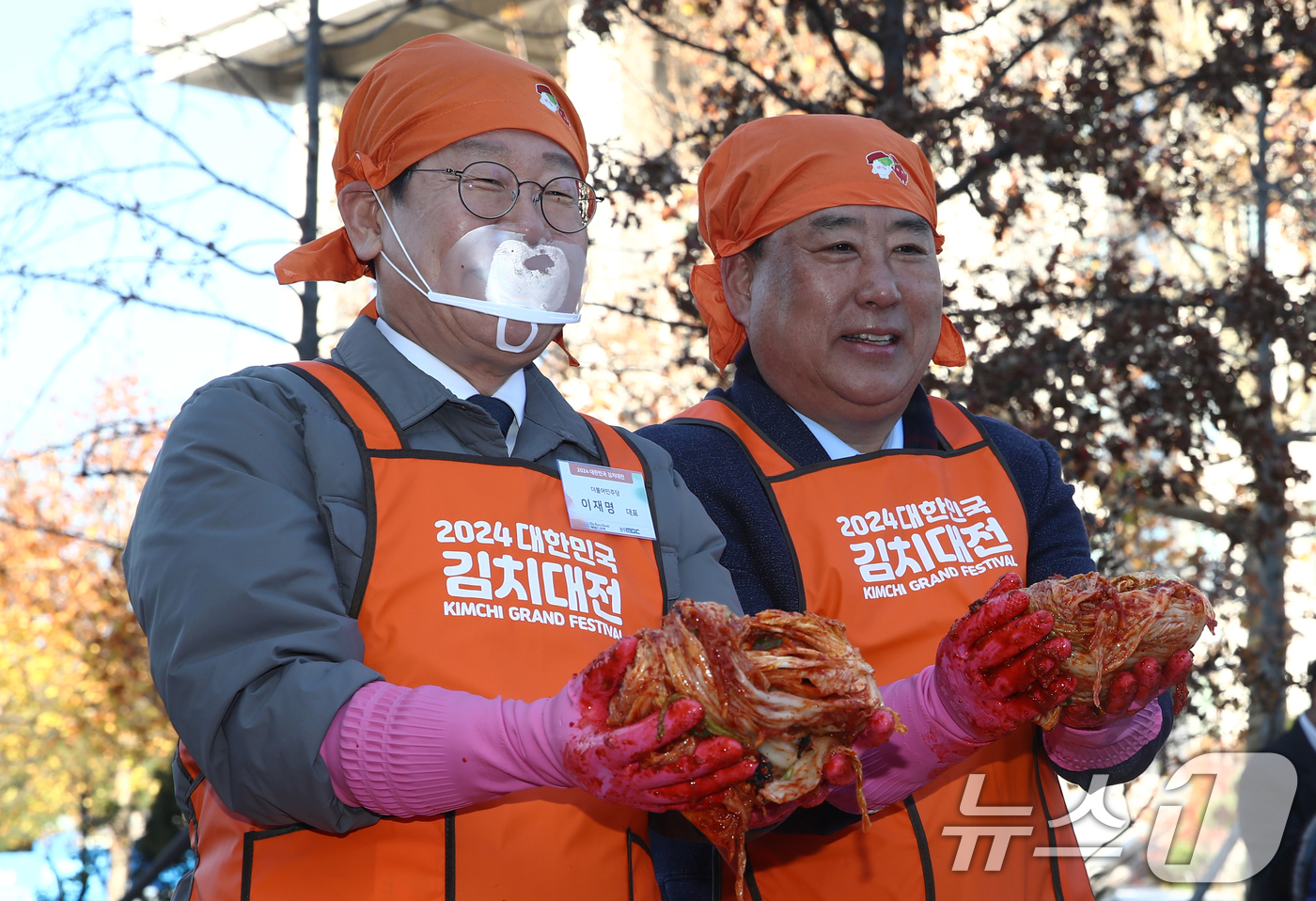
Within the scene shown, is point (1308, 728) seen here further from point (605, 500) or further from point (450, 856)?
point (450, 856)

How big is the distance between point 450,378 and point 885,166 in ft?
4.02

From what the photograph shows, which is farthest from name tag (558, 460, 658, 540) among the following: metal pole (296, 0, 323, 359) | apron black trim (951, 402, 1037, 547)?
metal pole (296, 0, 323, 359)

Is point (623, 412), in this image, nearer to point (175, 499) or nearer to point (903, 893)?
point (903, 893)

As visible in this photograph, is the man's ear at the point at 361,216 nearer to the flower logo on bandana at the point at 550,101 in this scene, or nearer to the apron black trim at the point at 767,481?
the flower logo on bandana at the point at 550,101

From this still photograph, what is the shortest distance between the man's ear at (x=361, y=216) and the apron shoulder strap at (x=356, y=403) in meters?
0.36

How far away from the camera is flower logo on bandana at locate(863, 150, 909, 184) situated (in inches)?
115

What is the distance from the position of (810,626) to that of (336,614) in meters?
0.68

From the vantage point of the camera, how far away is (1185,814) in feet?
12.8

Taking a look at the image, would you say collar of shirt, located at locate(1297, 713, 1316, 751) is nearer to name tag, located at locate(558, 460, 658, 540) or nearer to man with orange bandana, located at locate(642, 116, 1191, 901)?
man with orange bandana, located at locate(642, 116, 1191, 901)

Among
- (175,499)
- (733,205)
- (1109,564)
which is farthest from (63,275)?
(1109,564)

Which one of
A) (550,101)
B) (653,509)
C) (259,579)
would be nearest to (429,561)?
(259,579)

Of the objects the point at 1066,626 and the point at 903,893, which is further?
the point at 903,893

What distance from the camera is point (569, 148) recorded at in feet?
7.91

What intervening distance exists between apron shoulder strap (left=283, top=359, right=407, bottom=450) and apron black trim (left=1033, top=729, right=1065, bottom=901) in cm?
154
